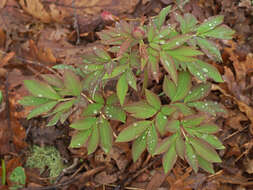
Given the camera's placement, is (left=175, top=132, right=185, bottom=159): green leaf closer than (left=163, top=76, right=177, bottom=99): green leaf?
Yes

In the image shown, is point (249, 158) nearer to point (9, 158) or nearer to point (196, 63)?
point (196, 63)

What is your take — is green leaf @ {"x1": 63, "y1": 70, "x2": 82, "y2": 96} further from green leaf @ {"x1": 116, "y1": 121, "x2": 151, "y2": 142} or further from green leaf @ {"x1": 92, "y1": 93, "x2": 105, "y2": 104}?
green leaf @ {"x1": 116, "y1": 121, "x2": 151, "y2": 142}

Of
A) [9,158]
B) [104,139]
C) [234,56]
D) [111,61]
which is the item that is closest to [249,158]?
[234,56]

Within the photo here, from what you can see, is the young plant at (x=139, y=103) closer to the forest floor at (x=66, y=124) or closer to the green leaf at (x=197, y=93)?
the green leaf at (x=197, y=93)

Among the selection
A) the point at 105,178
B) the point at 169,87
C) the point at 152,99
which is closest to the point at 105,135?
the point at 152,99

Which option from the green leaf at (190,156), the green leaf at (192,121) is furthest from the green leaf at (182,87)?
the green leaf at (190,156)

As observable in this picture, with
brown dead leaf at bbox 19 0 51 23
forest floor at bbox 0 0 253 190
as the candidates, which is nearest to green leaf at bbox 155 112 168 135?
forest floor at bbox 0 0 253 190

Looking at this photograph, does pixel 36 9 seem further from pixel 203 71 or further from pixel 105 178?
pixel 203 71
